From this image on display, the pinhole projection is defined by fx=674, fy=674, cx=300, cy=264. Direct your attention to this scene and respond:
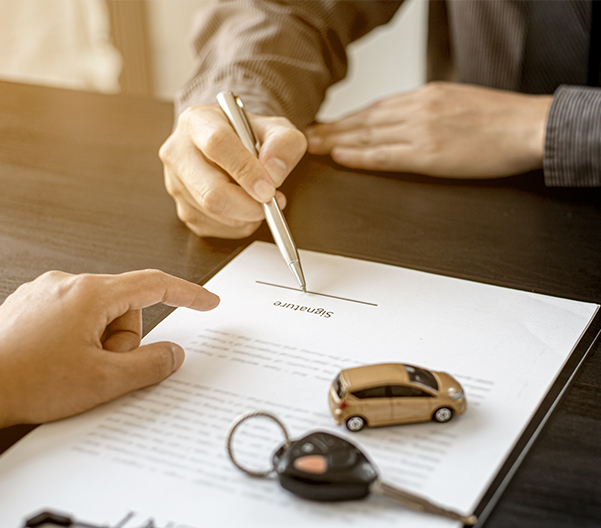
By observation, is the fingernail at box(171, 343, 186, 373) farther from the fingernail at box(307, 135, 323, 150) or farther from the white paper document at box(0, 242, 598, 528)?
the fingernail at box(307, 135, 323, 150)

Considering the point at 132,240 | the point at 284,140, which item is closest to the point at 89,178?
the point at 132,240

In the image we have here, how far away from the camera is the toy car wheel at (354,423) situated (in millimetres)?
475

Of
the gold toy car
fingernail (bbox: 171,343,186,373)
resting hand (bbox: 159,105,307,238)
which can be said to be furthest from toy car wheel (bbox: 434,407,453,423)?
resting hand (bbox: 159,105,307,238)

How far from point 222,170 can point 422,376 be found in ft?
1.34

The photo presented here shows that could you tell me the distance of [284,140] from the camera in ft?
2.62

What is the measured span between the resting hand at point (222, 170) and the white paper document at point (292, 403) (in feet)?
0.28

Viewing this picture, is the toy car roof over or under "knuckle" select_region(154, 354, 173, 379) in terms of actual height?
over

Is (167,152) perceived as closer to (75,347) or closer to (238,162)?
(238,162)

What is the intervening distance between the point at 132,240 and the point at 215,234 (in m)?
0.10

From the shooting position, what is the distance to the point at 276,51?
112 cm

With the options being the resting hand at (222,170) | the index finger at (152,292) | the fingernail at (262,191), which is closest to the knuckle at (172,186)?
the resting hand at (222,170)

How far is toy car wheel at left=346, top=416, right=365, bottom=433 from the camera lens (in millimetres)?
475

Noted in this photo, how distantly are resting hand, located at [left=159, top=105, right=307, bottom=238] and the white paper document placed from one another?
8 centimetres

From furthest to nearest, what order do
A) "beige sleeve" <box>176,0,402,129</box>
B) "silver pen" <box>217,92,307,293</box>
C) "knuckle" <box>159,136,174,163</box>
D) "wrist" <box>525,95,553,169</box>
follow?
"beige sleeve" <box>176,0,402,129</box> < "wrist" <box>525,95,553,169</box> < "knuckle" <box>159,136,174,163</box> < "silver pen" <box>217,92,307,293</box>
